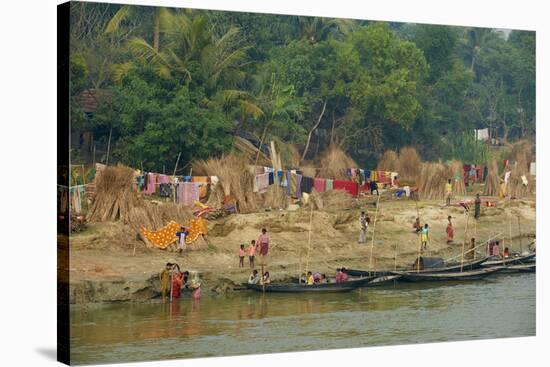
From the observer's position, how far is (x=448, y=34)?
66.3 ft

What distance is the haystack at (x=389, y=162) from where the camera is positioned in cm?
1967

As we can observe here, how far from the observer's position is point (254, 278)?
18.5 m

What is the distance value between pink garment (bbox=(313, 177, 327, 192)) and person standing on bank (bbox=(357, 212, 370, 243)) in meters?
0.68

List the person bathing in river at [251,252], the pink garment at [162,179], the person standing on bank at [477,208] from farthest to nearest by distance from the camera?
the person standing on bank at [477,208] < the person bathing in river at [251,252] < the pink garment at [162,179]

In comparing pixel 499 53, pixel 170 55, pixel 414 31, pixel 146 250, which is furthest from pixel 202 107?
pixel 499 53

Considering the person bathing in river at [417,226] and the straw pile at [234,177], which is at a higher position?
the straw pile at [234,177]

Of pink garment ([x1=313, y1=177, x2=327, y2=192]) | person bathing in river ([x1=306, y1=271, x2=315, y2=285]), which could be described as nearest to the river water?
person bathing in river ([x1=306, y1=271, x2=315, y2=285])

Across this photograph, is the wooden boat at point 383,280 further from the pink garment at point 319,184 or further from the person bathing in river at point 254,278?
the person bathing in river at point 254,278

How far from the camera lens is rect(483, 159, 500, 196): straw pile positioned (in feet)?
67.1

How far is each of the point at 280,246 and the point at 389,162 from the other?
2132mm

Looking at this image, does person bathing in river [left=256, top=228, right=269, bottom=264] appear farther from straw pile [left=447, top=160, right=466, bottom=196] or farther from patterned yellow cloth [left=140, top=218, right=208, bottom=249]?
straw pile [left=447, top=160, right=466, bottom=196]

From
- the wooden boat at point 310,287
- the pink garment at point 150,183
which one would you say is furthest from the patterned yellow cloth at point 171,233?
the wooden boat at point 310,287

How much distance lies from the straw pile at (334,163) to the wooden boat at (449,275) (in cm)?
162

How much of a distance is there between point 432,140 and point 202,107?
12.0 ft
